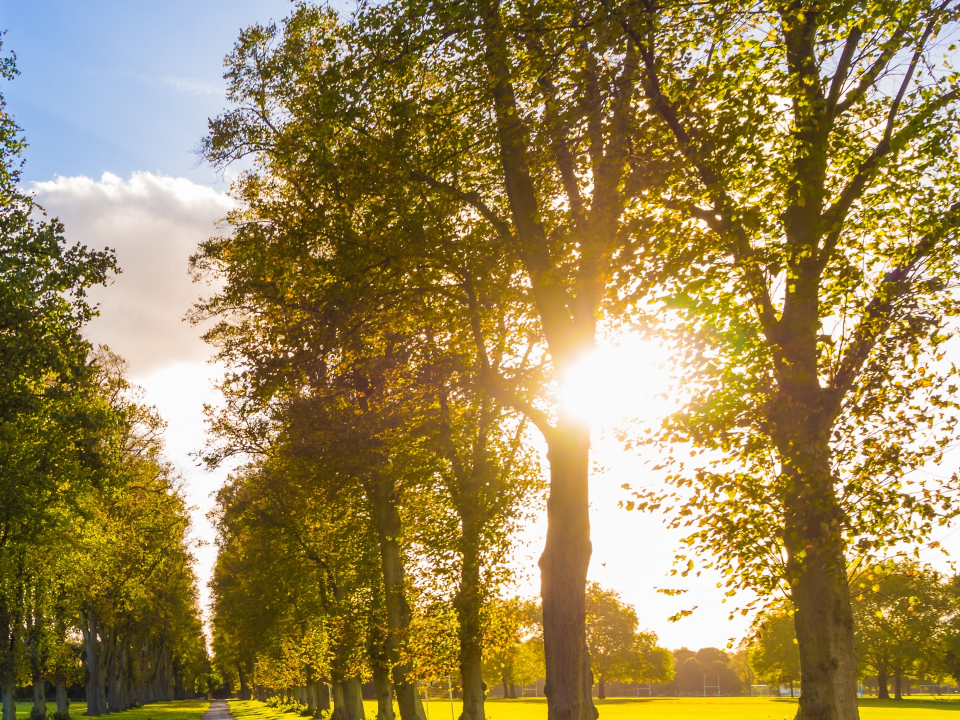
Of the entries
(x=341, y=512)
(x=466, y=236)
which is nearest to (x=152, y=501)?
(x=341, y=512)

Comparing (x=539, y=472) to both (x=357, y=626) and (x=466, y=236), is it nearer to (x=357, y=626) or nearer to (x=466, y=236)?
(x=357, y=626)

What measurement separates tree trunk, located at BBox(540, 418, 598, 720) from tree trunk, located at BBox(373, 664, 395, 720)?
55.3 ft

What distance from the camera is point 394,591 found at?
78.0ft

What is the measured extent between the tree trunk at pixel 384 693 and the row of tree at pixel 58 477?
1050 centimetres

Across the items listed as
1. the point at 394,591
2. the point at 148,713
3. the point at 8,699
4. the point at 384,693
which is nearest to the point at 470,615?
the point at 394,591

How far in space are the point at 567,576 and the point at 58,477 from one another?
20892mm

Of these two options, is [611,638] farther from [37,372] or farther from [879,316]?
[879,316]

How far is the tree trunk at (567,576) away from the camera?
1112cm

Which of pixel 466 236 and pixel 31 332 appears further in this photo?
pixel 31 332

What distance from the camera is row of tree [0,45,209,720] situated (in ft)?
74.3

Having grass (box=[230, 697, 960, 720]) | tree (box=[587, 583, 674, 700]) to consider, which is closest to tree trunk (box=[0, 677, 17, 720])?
grass (box=[230, 697, 960, 720])

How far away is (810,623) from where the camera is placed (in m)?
11.6

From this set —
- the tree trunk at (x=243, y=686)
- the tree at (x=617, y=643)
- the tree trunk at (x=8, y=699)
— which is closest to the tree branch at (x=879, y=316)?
the tree trunk at (x=8, y=699)

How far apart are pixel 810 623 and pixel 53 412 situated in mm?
21333
